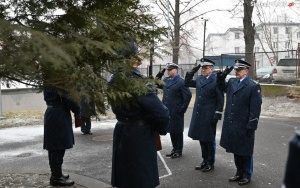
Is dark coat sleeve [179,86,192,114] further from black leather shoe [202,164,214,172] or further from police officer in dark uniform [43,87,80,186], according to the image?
police officer in dark uniform [43,87,80,186]

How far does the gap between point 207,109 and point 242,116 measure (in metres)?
0.85

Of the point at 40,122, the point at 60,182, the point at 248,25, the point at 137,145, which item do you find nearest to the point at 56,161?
the point at 60,182

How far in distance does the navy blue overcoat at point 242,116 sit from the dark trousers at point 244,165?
0.49 ft

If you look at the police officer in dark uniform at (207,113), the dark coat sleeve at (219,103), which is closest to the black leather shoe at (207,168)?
the police officer in dark uniform at (207,113)

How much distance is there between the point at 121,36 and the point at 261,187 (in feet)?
10.2

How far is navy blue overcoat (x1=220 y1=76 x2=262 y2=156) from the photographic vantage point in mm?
5270

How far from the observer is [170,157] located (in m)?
7.02

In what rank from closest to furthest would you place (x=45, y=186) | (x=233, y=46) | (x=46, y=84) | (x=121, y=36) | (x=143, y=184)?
(x=46, y=84) → (x=121, y=36) → (x=143, y=184) → (x=45, y=186) → (x=233, y=46)

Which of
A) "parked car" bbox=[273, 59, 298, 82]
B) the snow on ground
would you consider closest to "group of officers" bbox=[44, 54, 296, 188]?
the snow on ground

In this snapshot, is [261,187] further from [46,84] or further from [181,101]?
[46,84]

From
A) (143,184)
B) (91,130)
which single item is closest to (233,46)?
(91,130)

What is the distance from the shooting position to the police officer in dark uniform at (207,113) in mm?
6051

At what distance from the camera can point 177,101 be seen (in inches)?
275

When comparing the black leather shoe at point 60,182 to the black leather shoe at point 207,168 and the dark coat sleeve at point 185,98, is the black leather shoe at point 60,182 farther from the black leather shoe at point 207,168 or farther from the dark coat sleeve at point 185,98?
the dark coat sleeve at point 185,98
